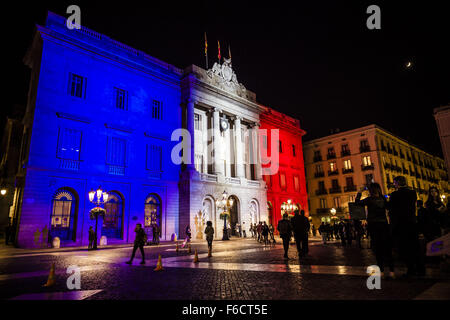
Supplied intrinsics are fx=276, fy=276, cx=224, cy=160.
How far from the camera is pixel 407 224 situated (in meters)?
5.77

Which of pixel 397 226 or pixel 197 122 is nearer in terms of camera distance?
pixel 397 226

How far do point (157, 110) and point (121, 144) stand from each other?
234 inches

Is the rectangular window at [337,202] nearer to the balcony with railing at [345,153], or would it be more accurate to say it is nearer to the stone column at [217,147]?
the balcony with railing at [345,153]

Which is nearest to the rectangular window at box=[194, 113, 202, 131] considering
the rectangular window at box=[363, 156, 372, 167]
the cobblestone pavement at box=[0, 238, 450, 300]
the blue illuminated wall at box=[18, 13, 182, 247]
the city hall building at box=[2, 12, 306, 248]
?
the city hall building at box=[2, 12, 306, 248]

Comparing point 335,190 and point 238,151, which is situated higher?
point 238,151

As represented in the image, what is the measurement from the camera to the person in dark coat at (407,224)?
574cm

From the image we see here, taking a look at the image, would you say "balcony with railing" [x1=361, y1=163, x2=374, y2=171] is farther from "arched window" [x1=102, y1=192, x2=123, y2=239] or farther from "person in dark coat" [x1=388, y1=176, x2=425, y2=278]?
"person in dark coat" [x1=388, y1=176, x2=425, y2=278]

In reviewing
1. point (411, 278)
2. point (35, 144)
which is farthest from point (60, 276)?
point (35, 144)

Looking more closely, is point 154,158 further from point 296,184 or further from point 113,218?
point 296,184

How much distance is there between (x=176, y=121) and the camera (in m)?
30.1

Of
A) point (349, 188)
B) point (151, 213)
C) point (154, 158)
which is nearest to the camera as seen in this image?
point (151, 213)

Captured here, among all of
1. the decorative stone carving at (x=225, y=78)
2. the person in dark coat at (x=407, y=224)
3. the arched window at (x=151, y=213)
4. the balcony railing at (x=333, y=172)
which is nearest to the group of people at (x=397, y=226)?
the person in dark coat at (x=407, y=224)

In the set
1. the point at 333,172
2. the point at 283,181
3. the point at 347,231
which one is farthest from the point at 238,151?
the point at 333,172
